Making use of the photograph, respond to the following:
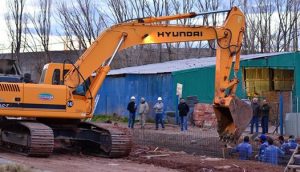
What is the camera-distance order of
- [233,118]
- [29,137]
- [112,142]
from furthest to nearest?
1. [233,118]
2. [112,142]
3. [29,137]

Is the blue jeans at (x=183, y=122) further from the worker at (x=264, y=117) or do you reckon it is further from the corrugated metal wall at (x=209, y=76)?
the corrugated metal wall at (x=209, y=76)

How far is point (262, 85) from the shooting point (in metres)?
40.2

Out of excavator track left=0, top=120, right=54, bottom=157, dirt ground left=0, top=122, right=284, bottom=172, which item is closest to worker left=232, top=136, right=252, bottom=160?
dirt ground left=0, top=122, right=284, bottom=172

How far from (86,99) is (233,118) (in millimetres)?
4531

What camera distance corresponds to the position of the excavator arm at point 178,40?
18375mm

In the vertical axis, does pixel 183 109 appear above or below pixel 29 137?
above

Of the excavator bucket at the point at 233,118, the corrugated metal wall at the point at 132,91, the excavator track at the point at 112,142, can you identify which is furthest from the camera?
the corrugated metal wall at the point at 132,91

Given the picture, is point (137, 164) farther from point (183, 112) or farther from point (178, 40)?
point (183, 112)

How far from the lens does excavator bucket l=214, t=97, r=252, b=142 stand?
19.3 meters

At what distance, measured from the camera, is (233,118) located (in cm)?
1930

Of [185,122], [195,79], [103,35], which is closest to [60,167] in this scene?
[103,35]

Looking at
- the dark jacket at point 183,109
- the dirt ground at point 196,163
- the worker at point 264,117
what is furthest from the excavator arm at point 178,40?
the dark jacket at point 183,109

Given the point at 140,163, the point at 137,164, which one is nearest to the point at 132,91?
the point at 140,163

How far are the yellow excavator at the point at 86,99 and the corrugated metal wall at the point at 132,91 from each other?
50.2 ft
